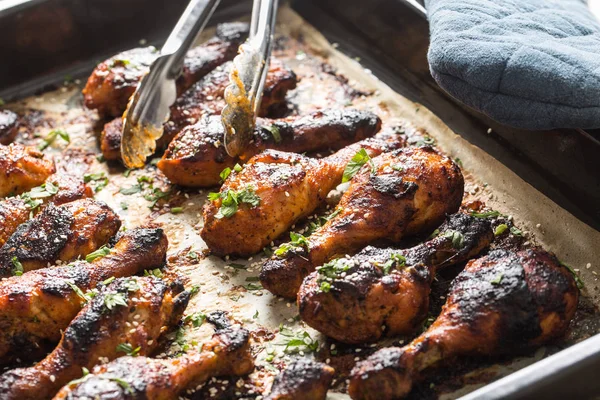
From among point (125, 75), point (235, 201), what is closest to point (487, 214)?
point (235, 201)

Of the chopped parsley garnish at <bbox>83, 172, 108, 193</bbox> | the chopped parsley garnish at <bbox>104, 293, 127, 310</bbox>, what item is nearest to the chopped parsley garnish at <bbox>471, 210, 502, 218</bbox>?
the chopped parsley garnish at <bbox>104, 293, 127, 310</bbox>

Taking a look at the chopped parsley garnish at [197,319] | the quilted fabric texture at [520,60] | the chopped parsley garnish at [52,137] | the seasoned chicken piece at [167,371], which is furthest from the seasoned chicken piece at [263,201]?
the chopped parsley garnish at [52,137]

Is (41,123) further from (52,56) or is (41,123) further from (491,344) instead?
(491,344)

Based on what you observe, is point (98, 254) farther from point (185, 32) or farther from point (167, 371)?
point (185, 32)

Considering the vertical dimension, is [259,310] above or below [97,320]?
below

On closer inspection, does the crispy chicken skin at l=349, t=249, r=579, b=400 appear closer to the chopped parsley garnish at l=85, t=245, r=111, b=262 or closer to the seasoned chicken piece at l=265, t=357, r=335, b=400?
the seasoned chicken piece at l=265, t=357, r=335, b=400

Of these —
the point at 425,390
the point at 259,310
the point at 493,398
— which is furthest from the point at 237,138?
the point at 493,398

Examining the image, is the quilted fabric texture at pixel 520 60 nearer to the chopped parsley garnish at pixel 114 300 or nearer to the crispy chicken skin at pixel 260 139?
the crispy chicken skin at pixel 260 139
